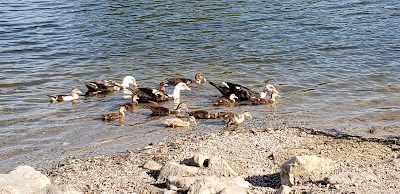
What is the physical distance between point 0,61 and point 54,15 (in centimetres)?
706

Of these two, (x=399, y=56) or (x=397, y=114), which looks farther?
(x=399, y=56)

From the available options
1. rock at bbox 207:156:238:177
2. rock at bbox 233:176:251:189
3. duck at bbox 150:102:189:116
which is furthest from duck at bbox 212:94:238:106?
rock at bbox 233:176:251:189

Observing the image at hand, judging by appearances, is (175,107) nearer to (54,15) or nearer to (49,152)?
(49,152)

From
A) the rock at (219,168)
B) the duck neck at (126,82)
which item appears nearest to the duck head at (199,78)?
the duck neck at (126,82)

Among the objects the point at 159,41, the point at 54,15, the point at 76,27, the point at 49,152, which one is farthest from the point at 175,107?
the point at 54,15

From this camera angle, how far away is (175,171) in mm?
7223

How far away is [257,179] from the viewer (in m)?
7.34

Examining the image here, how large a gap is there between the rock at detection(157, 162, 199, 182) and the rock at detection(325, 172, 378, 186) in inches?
66.6

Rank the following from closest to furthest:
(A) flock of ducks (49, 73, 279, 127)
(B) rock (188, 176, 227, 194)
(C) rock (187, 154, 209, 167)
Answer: (B) rock (188, 176, 227, 194)
(C) rock (187, 154, 209, 167)
(A) flock of ducks (49, 73, 279, 127)

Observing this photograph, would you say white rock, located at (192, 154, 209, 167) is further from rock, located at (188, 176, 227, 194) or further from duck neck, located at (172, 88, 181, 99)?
duck neck, located at (172, 88, 181, 99)

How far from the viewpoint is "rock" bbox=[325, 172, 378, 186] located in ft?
21.5

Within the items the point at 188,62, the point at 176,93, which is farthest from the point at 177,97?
the point at 188,62

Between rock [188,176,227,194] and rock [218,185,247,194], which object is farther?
rock [188,176,227,194]

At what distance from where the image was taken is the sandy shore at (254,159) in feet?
23.3
